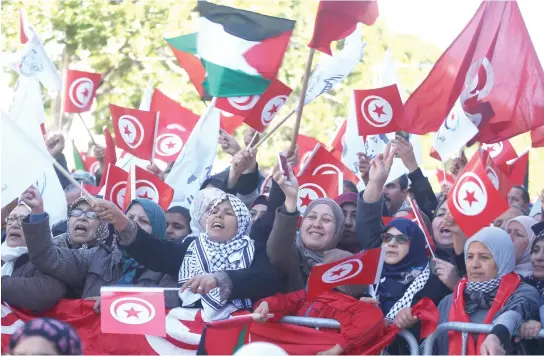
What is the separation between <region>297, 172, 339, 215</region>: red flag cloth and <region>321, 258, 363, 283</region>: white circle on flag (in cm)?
182

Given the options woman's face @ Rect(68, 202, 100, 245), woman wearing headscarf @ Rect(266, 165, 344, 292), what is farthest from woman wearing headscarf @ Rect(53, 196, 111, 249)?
woman wearing headscarf @ Rect(266, 165, 344, 292)

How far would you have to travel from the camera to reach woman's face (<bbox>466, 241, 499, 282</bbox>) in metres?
5.84

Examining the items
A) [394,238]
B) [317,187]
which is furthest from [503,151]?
[394,238]

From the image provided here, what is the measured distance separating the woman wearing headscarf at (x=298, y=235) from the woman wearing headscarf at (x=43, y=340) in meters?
1.85

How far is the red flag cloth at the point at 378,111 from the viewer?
805cm

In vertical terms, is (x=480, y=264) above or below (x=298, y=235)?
above

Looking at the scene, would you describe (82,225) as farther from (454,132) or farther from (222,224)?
(454,132)

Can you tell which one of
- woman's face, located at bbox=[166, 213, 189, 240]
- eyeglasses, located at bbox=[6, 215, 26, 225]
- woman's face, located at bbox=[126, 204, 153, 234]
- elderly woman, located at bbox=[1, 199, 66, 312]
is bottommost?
elderly woman, located at bbox=[1, 199, 66, 312]

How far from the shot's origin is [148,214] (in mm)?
6863

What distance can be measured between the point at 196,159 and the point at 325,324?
3114 millimetres

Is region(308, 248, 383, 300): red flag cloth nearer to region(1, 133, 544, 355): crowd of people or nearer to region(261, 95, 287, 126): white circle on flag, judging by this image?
region(1, 133, 544, 355): crowd of people

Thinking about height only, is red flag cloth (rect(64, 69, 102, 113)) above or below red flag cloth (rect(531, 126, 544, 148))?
below

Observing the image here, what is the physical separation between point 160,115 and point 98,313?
3828 mm

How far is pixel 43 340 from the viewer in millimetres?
4164
